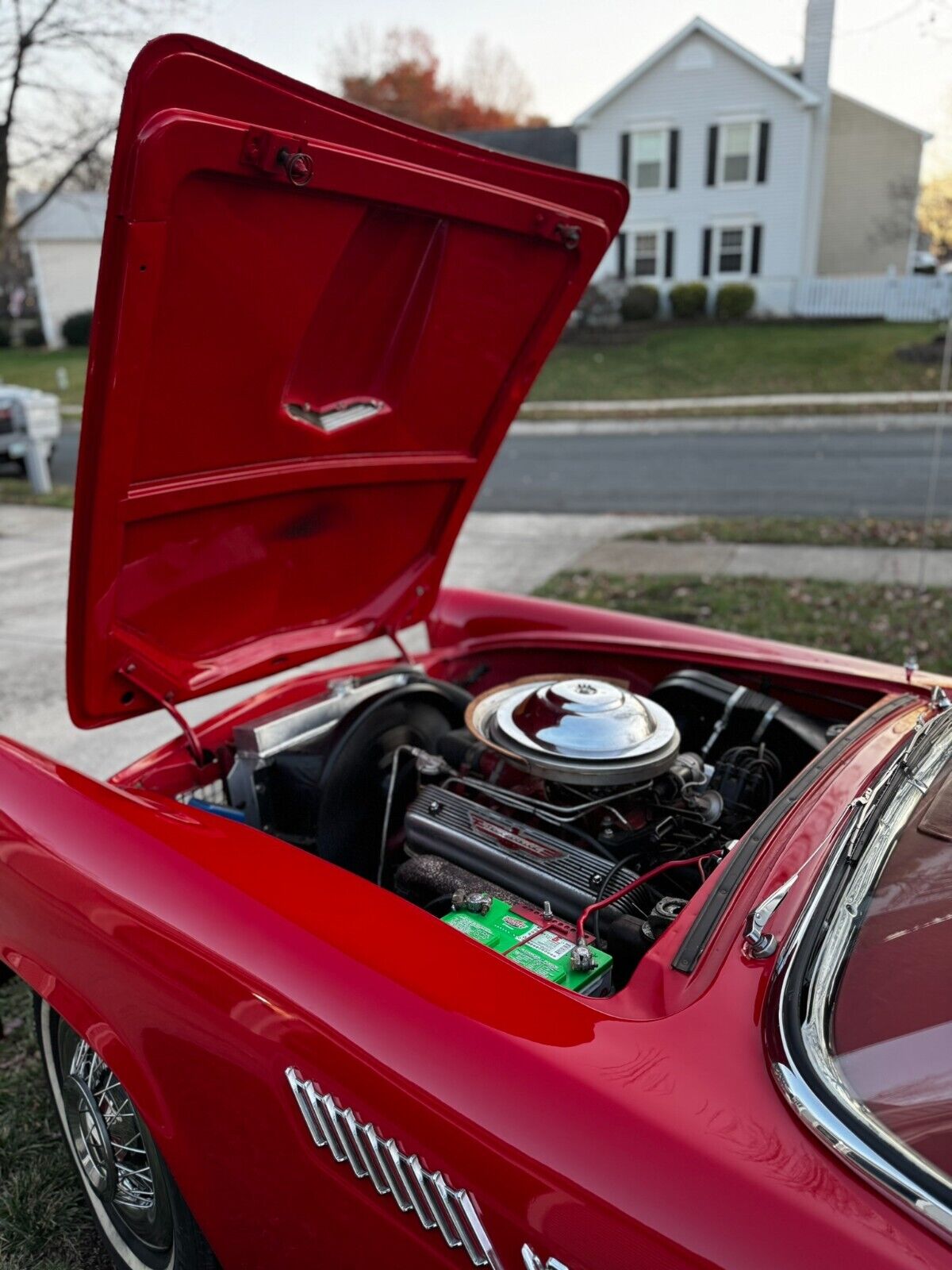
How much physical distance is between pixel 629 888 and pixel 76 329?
3543 cm

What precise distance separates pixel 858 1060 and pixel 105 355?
164 centimetres

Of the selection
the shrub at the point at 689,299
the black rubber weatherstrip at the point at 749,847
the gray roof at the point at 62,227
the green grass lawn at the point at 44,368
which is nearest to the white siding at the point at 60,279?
the gray roof at the point at 62,227

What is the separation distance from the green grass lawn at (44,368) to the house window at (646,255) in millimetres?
13767

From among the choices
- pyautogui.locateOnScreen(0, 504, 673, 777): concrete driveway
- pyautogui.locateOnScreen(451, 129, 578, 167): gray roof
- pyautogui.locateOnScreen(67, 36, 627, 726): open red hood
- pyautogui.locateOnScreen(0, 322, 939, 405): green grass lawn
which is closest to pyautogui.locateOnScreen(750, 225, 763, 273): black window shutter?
pyautogui.locateOnScreen(0, 322, 939, 405): green grass lawn

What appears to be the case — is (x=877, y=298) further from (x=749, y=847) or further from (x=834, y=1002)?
(x=834, y=1002)

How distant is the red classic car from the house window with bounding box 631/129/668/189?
2434 centimetres

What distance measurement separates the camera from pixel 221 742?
9.21ft

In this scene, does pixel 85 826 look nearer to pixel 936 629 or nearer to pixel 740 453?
pixel 936 629

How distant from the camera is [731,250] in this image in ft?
79.6

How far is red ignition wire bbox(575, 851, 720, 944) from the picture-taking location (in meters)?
1.67

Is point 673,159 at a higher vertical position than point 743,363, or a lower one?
higher

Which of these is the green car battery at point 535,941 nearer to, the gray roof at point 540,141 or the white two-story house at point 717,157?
the white two-story house at point 717,157

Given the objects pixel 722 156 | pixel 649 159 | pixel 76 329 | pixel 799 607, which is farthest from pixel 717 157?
pixel 76 329

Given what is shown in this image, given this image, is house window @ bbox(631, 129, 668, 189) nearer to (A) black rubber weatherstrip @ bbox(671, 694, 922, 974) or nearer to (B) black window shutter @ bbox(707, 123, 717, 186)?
(B) black window shutter @ bbox(707, 123, 717, 186)
